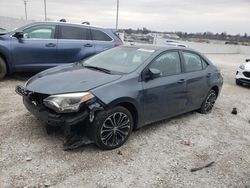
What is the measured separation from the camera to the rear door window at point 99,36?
8.45 meters

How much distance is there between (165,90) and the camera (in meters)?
4.84

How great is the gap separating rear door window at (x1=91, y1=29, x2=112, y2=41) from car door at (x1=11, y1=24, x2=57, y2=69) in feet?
3.85

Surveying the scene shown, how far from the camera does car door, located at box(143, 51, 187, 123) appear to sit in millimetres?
4594

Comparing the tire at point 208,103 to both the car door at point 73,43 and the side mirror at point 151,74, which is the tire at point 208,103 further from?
the car door at point 73,43

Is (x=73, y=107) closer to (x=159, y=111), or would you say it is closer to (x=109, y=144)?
(x=109, y=144)

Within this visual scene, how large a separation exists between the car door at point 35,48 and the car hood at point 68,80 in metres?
3.08

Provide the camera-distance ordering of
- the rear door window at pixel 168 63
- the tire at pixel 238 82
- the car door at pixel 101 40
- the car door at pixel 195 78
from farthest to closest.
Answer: the tire at pixel 238 82 < the car door at pixel 101 40 < the car door at pixel 195 78 < the rear door window at pixel 168 63

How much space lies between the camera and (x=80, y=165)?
144 inches

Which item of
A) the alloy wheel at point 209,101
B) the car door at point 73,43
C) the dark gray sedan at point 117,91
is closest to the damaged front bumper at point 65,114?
the dark gray sedan at point 117,91

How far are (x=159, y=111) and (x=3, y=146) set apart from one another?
2.46 m

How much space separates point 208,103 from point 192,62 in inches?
44.5

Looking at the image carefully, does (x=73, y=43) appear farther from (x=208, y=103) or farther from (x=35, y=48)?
(x=208, y=103)

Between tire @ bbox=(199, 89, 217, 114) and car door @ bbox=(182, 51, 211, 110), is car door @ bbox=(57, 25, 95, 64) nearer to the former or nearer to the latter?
car door @ bbox=(182, 51, 211, 110)

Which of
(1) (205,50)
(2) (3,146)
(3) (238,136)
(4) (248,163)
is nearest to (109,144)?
(2) (3,146)
